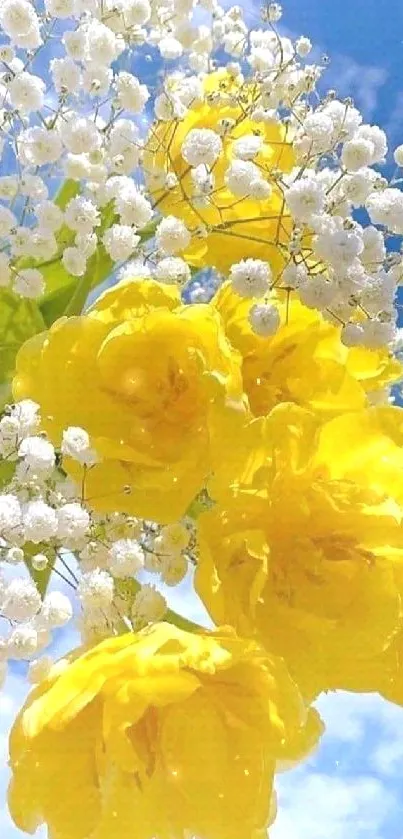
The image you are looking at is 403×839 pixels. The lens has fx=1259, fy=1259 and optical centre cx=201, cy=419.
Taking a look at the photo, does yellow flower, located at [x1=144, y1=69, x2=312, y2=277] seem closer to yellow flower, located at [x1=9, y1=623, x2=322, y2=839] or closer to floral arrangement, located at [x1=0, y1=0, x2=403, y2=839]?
floral arrangement, located at [x1=0, y1=0, x2=403, y2=839]

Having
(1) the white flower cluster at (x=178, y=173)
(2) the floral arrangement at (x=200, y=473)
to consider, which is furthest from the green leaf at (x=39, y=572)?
(1) the white flower cluster at (x=178, y=173)

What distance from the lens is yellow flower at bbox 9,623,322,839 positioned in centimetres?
40

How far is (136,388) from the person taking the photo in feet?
1.51

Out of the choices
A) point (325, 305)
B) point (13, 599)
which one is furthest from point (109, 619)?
point (325, 305)

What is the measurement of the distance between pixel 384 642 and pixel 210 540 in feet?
0.23

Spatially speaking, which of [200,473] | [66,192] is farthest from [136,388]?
[66,192]

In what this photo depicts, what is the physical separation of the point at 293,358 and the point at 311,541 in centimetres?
8

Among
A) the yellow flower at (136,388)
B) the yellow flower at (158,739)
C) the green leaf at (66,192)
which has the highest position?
the green leaf at (66,192)

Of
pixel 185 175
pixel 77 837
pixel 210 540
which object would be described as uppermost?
pixel 185 175

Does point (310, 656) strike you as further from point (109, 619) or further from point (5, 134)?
point (5, 134)

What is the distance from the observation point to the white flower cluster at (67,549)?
→ 17.2 inches

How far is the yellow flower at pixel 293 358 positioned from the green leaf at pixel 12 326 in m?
0.10

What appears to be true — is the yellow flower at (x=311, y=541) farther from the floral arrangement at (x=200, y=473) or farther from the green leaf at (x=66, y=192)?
the green leaf at (x=66, y=192)

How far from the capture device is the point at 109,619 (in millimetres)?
443
